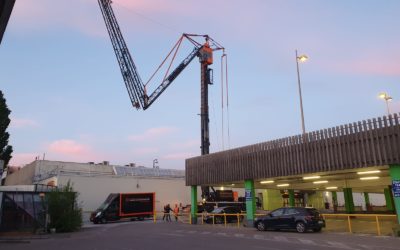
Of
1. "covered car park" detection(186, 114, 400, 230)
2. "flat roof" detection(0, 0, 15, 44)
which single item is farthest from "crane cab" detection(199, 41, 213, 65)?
"flat roof" detection(0, 0, 15, 44)

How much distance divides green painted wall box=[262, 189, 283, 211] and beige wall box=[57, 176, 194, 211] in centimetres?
1168

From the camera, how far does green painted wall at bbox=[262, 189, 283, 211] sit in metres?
54.6

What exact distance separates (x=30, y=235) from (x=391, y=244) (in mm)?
20860

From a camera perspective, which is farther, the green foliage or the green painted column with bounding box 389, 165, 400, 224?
the green foliage

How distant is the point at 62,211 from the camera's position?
26.0 meters

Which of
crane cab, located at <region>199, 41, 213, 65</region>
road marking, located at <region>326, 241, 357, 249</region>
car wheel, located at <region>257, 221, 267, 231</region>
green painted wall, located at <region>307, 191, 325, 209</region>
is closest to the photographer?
road marking, located at <region>326, 241, 357, 249</region>

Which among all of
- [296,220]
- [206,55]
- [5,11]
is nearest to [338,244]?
[296,220]

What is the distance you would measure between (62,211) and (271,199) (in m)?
35.8

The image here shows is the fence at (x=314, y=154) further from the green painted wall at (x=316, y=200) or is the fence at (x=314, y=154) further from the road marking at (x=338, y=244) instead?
the green painted wall at (x=316, y=200)

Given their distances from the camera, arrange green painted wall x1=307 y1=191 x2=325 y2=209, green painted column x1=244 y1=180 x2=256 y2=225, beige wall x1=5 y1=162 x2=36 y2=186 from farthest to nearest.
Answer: green painted wall x1=307 y1=191 x2=325 y2=209 < beige wall x1=5 y1=162 x2=36 y2=186 < green painted column x1=244 y1=180 x2=256 y2=225

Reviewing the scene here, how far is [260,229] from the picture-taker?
23.9m

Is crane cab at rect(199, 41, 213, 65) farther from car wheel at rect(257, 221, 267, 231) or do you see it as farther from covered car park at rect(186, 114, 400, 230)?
car wheel at rect(257, 221, 267, 231)

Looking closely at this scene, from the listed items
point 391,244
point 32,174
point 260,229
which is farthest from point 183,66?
point 391,244

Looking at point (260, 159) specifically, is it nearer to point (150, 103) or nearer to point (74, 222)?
point (74, 222)
